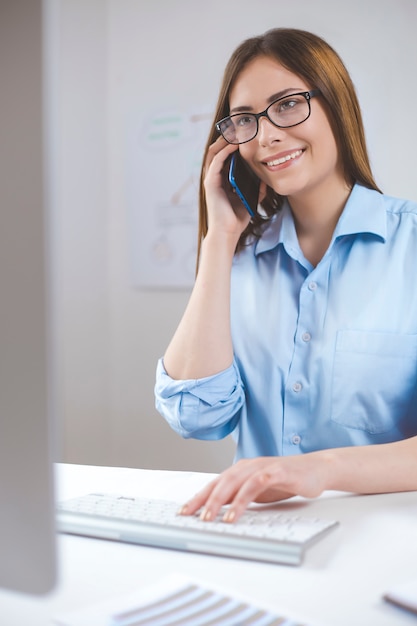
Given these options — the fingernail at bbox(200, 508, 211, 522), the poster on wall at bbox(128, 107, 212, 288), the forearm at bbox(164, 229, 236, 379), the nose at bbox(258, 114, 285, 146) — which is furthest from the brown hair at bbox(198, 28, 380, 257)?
the poster on wall at bbox(128, 107, 212, 288)

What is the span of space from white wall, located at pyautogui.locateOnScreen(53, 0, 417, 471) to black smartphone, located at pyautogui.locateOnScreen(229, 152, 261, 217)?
1.17 m

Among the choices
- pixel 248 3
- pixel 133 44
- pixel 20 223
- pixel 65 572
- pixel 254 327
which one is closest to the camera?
pixel 20 223

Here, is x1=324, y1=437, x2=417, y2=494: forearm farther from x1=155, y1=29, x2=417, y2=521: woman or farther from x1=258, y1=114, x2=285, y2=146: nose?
x1=258, y1=114, x2=285, y2=146: nose

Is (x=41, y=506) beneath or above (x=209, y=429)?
above

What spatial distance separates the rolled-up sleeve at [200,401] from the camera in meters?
1.35

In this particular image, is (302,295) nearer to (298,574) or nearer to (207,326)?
(207,326)

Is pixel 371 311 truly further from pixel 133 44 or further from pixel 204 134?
pixel 133 44

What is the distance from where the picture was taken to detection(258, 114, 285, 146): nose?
1394 millimetres

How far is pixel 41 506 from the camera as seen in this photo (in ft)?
1.44

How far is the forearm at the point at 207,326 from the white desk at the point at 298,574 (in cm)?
50

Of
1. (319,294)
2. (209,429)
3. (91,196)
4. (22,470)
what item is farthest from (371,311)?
(91,196)

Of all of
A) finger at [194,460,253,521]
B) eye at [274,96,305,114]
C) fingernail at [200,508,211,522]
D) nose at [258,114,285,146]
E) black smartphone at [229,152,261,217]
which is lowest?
fingernail at [200,508,211,522]

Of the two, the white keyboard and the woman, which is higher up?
the woman

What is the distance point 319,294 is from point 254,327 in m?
0.16
